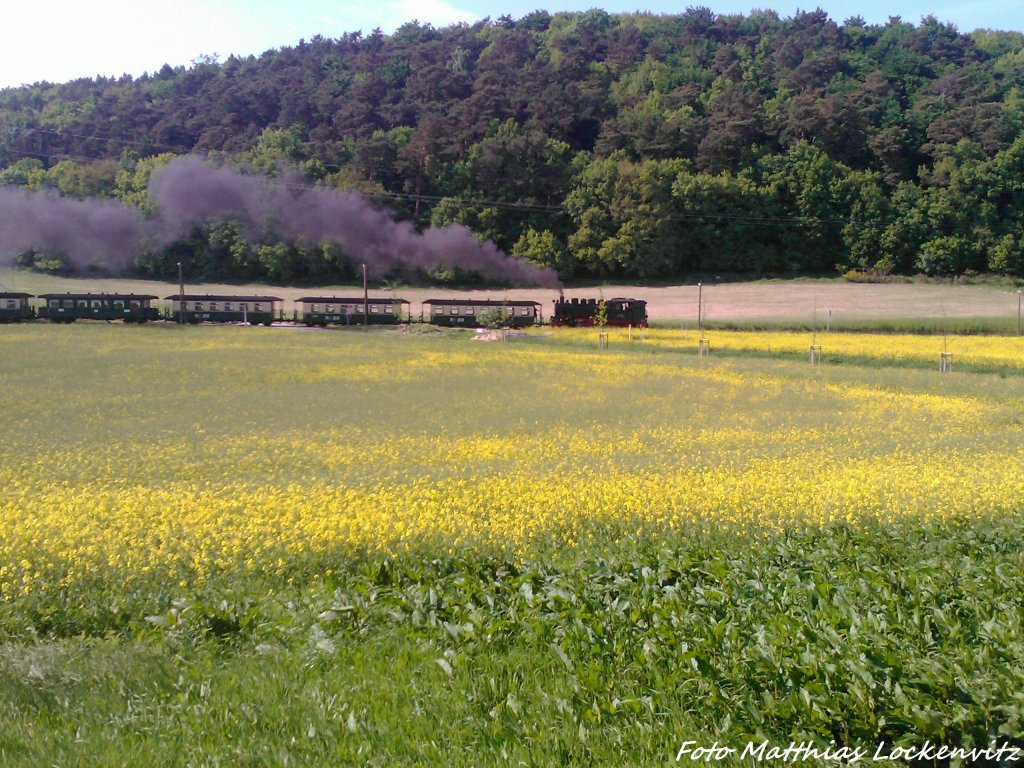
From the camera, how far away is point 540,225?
269ft

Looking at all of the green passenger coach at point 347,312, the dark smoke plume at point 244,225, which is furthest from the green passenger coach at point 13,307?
the green passenger coach at point 347,312

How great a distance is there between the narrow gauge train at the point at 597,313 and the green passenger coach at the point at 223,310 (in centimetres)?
2035

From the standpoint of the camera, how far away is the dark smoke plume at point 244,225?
58031 millimetres

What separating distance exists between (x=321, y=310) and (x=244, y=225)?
30.6 feet

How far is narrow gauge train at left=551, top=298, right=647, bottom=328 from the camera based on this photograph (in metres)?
61.2

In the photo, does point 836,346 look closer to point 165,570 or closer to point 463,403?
point 463,403

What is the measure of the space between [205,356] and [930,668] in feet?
120

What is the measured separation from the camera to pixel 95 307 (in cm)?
6072

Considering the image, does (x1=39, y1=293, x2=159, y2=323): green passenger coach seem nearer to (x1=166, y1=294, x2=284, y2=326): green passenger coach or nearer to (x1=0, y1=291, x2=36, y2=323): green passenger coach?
(x1=0, y1=291, x2=36, y2=323): green passenger coach

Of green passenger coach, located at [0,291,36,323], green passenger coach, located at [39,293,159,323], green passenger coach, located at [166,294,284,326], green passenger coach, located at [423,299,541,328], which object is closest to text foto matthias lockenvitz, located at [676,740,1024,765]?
green passenger coach, located at [423,299,541,328]

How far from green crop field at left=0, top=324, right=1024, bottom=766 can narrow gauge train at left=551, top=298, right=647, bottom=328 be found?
4224cm

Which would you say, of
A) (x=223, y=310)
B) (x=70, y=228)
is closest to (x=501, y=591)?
(x=223, y=310)

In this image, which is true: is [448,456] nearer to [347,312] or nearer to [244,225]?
[347,312]

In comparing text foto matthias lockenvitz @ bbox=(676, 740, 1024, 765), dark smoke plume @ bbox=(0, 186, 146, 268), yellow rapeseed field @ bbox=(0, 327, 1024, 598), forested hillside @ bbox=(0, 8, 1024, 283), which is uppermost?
forested hillside @ bbox=(0, 8, 1024, 283)
